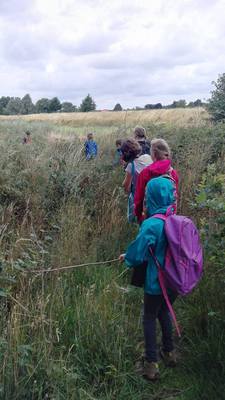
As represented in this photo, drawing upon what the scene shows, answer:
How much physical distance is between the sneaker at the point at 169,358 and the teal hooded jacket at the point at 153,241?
0.64m

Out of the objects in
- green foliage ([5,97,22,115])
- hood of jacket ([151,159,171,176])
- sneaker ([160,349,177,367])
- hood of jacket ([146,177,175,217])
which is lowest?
sneaker ([160,349,177,367])

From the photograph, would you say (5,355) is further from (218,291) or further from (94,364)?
(218,291)

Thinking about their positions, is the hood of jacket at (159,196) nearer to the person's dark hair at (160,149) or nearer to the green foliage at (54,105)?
the person's dark hair at (160,149)

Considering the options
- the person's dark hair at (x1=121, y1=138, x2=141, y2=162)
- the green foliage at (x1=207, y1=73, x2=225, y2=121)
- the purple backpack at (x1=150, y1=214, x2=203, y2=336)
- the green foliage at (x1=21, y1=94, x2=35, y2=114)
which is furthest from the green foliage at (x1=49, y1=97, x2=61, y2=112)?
the purple backpack at (x1=150, y1=214, x2=203, y2=336)

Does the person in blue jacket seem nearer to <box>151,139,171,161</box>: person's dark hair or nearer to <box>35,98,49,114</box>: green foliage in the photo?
<box>151,139,171,161</box>: person's dark hair

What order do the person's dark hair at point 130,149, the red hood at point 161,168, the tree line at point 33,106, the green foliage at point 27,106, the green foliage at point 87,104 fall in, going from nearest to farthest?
the red hood at point 161,168 → the person's dark hair at point 130,149 → the green foliage at point 87,104 → the tree line at point 33,106 → the green foliage at point 27,106

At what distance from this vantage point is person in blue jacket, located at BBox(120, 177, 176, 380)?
3.51m

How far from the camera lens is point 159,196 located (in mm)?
3727

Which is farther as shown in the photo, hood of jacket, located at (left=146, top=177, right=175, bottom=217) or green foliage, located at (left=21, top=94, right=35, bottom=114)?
green foliage, located at (left=21, top=94, right=35, bottom=114)

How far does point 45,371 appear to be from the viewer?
314cm

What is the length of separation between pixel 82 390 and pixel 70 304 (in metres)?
1.04

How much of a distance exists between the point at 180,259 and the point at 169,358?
971 mm

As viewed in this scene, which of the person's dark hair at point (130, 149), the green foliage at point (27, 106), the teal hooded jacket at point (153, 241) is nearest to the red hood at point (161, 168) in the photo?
the teal hooded jacket at point (153, 241)

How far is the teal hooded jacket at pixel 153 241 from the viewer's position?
137 inches
